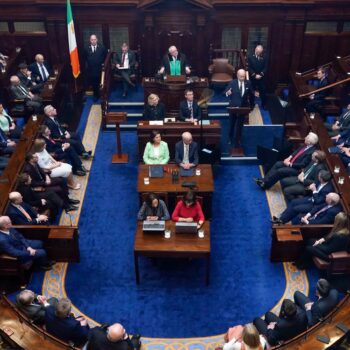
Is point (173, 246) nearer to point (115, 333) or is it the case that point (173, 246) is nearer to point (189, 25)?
point (115, 333)

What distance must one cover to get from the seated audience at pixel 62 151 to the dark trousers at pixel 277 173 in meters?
3.56

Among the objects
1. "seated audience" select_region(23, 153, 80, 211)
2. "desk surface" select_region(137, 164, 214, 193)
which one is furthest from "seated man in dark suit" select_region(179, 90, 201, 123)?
"seated audience" select_region(23, 153, 80, 211)

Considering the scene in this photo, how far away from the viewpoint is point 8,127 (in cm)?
1059

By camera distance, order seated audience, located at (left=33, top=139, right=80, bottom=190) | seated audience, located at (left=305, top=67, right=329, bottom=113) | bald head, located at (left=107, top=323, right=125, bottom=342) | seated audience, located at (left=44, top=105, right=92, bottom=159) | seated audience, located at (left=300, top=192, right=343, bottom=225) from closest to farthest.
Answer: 1. bald head, located at (left=107, top=323, right=125, bottom=342)
2. seated audience, located at (left=300, top=192, right=343, bottom=225)
3. seated audience, located at (left=33, top=139, right=80, bottom=190)
4. seated audience, located at (left=44, top=105, right=92, bottom=159)
5. seated audience, located at (left=305, top=67, right=329, bottom=113)

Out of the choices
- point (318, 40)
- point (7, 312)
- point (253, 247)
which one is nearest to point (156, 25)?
point (318, 40)

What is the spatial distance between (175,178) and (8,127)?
385 cm

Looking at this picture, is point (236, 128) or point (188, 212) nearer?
point (188, 212)

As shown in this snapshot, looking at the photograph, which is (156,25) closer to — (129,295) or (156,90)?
(156,90)

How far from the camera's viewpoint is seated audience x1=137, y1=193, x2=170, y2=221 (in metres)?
8.07

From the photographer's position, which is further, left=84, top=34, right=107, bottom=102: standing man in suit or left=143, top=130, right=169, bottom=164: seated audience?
left=84, top=34, right=107, bottom=102: standing man in suit

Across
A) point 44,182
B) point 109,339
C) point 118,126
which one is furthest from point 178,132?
point 109,339

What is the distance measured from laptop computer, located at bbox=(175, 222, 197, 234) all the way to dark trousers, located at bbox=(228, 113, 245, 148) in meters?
3.59

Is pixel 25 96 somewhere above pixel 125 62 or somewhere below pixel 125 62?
below

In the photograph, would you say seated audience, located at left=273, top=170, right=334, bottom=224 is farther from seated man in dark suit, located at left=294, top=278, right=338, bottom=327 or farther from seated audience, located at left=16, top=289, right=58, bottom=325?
seated audience, located at left=16, top=289, right=58, bottom=325
